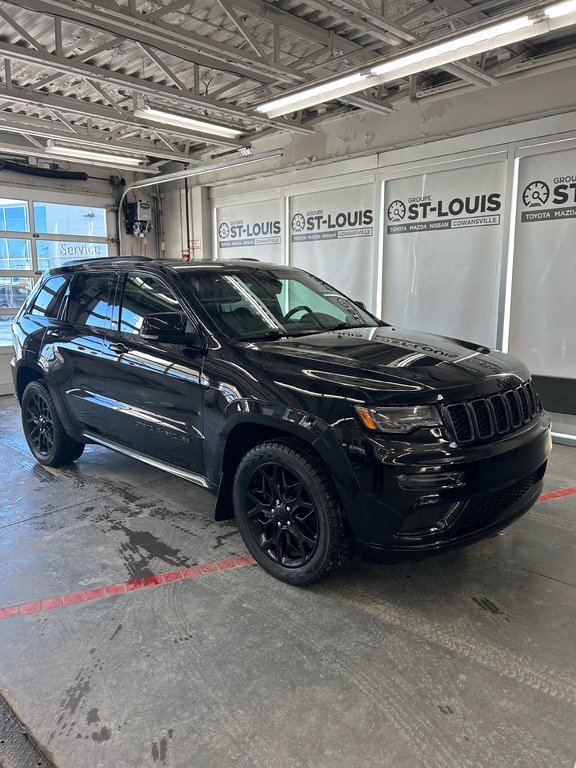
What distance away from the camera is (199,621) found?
263cm

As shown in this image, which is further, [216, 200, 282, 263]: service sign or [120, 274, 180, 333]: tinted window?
[216, 200, 282, 263]: service sign

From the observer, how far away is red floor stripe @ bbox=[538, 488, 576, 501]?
4.17 m

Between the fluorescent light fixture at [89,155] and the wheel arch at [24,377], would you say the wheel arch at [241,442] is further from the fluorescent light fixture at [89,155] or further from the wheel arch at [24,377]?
the fluorescent light fixture at [89,155]

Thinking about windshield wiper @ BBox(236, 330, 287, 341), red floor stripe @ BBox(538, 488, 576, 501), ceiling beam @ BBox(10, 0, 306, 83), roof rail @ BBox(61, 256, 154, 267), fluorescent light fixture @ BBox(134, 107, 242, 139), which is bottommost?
red floor stripe @ BBox(538, 488, 576, 501)

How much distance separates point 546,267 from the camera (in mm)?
5883

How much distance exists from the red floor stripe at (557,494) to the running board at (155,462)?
2543 mm

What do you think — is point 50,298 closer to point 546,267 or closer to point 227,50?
point 227,50

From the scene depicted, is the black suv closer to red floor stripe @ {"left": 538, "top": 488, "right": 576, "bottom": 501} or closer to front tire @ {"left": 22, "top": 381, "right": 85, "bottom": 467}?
front tire @ {"left": 22, "top": 381, "right": 85, "bottom": 467}

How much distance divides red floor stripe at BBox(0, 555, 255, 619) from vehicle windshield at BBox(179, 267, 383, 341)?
4.27 ft

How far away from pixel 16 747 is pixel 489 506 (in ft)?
7.03

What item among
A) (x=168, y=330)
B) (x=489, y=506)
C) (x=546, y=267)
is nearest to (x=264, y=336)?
(x=168, y=330)

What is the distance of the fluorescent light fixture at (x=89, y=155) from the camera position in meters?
7.89

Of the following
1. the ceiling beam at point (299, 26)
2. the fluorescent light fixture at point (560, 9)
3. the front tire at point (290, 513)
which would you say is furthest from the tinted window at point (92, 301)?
the fluorescent light fixture at point (560, 9)

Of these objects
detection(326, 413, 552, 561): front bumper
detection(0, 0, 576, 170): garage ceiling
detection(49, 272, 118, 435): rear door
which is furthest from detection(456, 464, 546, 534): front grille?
detection(0, 0, 576, 170): garage ceiling
